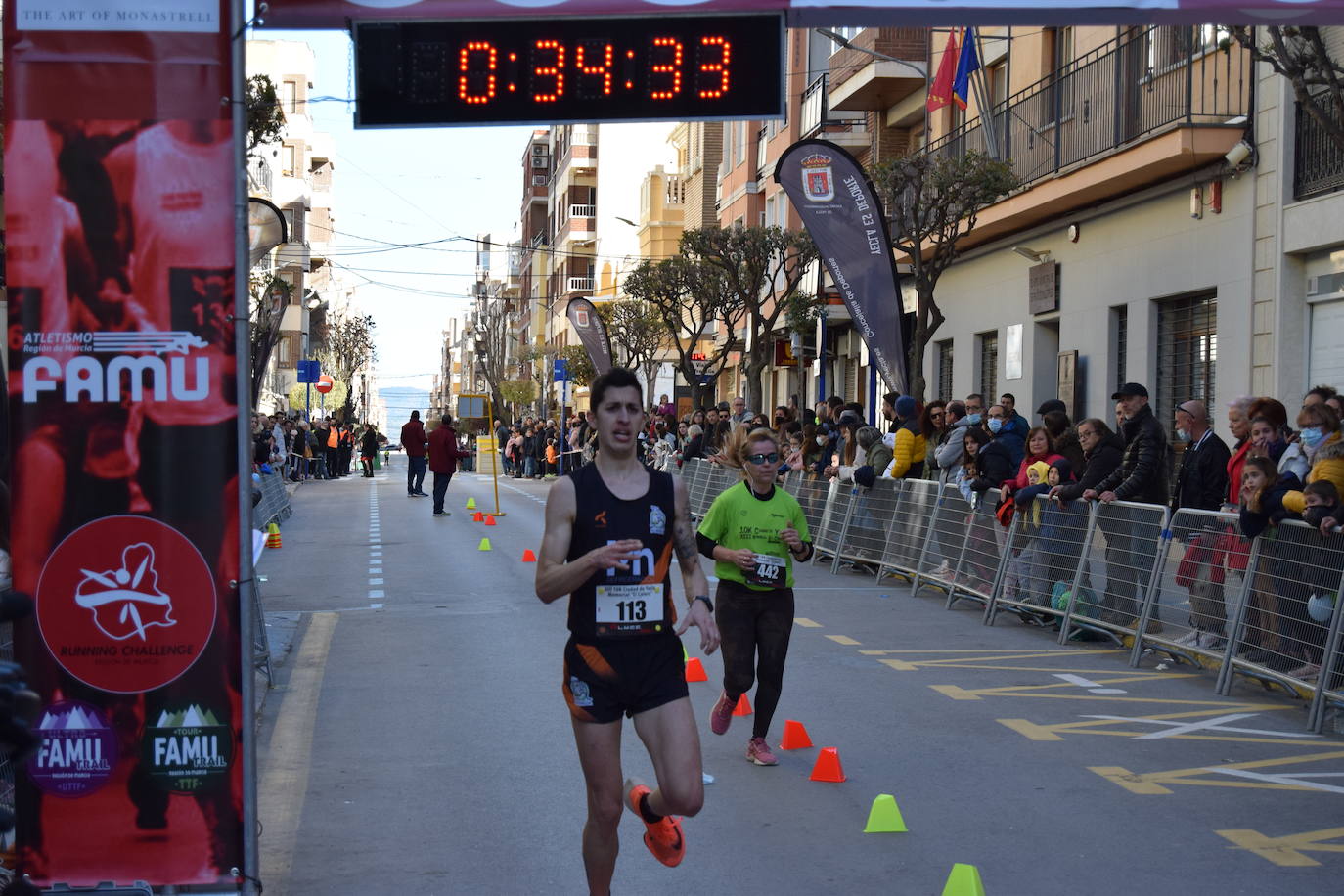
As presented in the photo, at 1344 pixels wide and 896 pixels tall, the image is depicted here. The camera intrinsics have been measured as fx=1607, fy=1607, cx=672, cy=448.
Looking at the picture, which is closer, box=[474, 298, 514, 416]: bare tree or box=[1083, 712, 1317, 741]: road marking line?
box=[1083, 712, 1317, 741]: road marking line

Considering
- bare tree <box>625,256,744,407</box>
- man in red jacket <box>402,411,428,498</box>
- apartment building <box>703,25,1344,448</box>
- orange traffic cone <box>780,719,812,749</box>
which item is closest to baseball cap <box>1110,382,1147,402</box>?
orange traffic cone <box>780,719,812,749</box>

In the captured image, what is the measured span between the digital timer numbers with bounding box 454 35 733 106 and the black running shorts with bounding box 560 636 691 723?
225 cm

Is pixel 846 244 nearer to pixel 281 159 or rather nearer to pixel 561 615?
pixel 561 615

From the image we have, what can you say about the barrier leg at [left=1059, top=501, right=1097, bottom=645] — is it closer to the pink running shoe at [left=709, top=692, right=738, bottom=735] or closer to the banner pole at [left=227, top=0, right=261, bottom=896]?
the pink running shoe at [left=709, top=692, right=738, bottom=735]

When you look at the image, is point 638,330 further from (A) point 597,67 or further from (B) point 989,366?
(A) point 597,67

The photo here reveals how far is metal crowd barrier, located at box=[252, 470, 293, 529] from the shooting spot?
21.8 metres

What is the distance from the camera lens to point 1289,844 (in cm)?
658

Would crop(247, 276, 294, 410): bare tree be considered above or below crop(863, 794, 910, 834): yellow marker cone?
above

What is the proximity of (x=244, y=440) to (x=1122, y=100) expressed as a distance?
740 inches

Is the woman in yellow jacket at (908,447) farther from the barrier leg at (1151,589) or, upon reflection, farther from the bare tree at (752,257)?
the bare tree at (752,257)

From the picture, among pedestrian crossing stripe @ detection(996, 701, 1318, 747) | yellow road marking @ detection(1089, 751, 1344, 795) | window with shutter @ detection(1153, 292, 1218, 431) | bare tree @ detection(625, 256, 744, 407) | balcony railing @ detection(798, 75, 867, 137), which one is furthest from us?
bare tree @ detection(625, 256, 744, 407)

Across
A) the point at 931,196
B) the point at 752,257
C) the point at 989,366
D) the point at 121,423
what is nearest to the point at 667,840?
the point at 121,423

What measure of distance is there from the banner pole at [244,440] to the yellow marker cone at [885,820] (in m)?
2.60

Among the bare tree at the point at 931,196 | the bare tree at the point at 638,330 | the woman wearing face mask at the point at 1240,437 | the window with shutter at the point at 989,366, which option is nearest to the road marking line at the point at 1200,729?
the woman wearing face mask at the point at 1240,437
